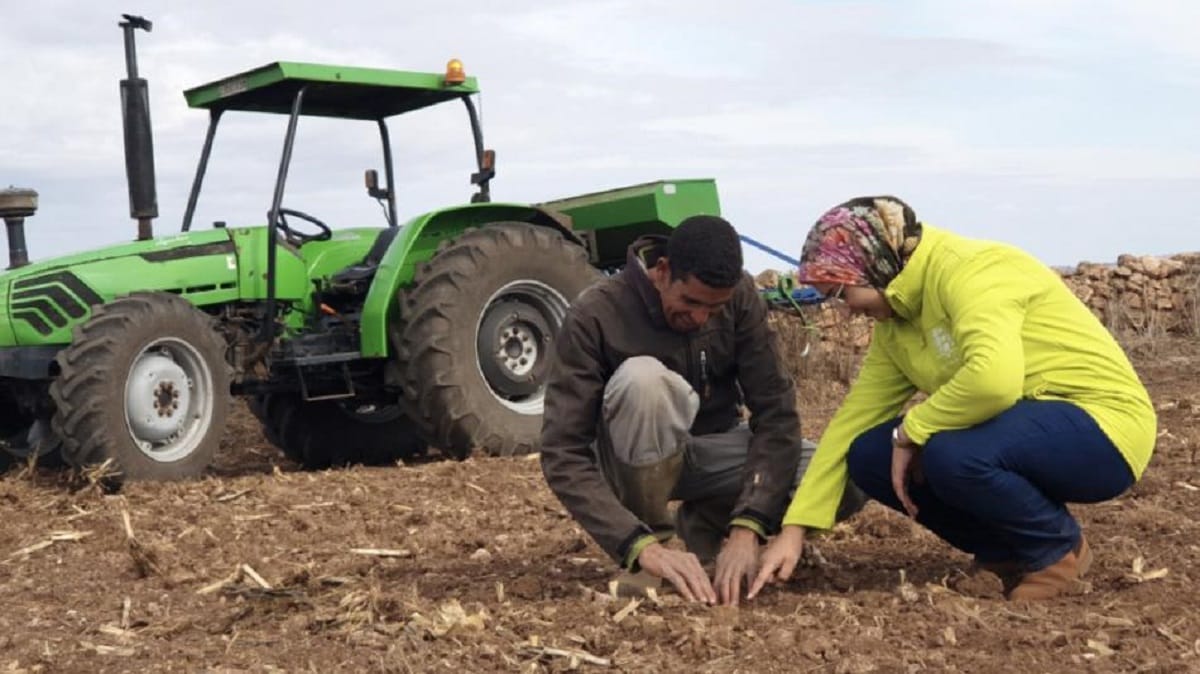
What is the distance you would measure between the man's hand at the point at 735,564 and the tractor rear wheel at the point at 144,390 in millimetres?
3211

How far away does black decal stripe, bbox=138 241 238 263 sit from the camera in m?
6.43

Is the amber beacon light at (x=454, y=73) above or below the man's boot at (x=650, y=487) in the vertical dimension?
above

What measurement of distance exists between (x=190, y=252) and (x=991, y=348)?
445 cm

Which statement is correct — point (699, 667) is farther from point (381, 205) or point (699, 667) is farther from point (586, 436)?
point (381, 205)

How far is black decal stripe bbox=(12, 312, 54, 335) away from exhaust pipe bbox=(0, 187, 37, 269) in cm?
86

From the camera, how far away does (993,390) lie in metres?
3.11

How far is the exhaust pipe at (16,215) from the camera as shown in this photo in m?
6.79

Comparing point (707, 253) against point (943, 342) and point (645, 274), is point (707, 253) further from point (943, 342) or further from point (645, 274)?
point (943, 342)

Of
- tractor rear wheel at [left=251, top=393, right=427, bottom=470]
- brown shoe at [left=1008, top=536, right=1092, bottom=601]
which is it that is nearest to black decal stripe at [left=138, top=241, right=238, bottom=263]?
tractor rear wheel at [left=251, top=393, right=427, bottom=470]

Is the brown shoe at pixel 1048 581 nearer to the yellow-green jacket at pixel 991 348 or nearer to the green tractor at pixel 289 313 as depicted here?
the yellow-green jacket at pixel 991 348

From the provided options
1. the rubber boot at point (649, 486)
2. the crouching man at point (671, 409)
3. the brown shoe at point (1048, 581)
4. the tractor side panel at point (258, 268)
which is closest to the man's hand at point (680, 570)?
the crouching man at point (671, 409)

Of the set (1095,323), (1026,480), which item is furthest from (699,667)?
(1095,323)

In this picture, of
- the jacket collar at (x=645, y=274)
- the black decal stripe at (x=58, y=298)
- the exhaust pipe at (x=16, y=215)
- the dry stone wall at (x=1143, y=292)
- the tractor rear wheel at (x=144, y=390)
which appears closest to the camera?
the jacket collar at (x=645, y=274)

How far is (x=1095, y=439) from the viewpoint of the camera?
3.29 m
